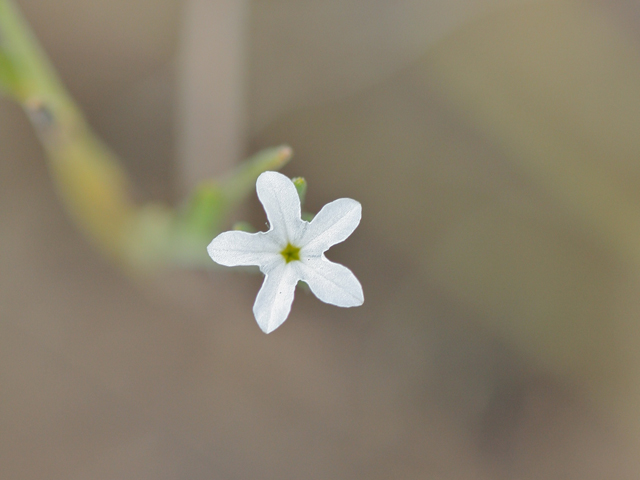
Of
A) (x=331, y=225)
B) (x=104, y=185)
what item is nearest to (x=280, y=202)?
(x=331, y=225)

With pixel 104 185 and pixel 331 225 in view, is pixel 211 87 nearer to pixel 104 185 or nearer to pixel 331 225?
pixel 104 185

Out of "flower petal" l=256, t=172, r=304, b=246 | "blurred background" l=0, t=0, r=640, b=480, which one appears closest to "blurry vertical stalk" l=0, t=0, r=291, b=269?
"flower petal" l=256, t=172, r=304, b=246

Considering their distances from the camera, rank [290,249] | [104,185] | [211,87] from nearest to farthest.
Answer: [290,249], [104,185], [211,87]

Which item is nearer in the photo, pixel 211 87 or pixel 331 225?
pixel 331 225

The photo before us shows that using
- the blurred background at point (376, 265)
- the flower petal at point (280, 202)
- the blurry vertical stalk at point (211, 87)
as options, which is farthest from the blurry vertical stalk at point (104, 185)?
the blurred background at point (376, 265)

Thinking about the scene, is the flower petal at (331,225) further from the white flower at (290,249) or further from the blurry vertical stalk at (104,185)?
the blurry vertical stalk at (104,185)

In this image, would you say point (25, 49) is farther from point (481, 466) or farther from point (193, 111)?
point (481, 466)
